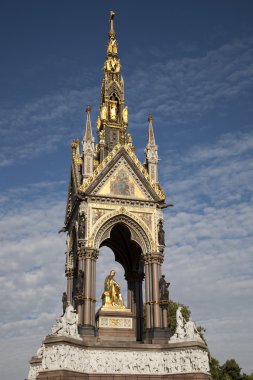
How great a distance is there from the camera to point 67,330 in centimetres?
2161

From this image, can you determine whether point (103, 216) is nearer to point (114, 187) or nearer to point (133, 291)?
point (114, 187)

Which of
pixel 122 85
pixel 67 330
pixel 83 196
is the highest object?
pixel 122 85

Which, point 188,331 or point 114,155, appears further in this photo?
point 114,155

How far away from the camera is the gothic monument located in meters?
22.0

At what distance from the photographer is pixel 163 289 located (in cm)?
2467

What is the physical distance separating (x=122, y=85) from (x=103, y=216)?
974cm

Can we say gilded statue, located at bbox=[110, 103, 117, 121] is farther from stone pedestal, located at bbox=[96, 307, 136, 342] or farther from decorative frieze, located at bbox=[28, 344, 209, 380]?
decorative frieze, located at bbox=[28, 344, 209, 380]

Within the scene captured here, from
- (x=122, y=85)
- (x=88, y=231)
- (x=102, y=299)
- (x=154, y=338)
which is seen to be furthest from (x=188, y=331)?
(x=122, y=85)

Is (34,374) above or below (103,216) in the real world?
below

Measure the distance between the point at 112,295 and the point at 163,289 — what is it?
2887mm

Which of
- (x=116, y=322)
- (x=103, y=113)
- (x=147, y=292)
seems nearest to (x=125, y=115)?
(x=103, y=113)

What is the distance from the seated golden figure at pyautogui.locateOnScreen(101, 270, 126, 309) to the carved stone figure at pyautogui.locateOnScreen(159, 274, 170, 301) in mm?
2299

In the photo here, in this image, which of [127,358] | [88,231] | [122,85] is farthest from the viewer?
[122,85]

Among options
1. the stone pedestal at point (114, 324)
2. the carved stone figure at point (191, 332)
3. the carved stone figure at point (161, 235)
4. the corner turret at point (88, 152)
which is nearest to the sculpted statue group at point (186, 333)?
the carved stone figure at point (191, 332)
